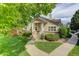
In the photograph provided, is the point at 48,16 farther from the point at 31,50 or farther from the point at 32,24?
the point at 31,50

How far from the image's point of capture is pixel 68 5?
6.89 ft

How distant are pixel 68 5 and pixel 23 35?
1.44 feet

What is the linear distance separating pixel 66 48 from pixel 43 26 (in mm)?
258

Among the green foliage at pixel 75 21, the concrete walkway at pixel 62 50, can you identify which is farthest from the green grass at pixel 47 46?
the green foliage at pixel 75 21

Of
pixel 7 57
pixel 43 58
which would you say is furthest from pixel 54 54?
pixel 7 57

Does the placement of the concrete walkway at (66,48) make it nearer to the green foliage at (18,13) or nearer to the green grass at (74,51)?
the green grass at (74,51)

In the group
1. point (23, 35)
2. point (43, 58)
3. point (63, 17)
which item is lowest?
point (43, 58)

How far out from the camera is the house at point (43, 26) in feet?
6.96

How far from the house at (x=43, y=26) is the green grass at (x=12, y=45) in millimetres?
114

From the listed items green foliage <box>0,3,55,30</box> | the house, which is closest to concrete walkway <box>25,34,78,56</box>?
the house

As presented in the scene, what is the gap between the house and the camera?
212cm

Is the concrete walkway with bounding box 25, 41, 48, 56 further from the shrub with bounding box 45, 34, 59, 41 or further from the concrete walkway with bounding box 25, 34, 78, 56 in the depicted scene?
the shrub with bounding box 45, 34, 59, 41

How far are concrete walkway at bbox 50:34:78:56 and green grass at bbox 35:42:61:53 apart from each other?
29mm

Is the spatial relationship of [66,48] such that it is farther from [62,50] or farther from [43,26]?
[43,26]
